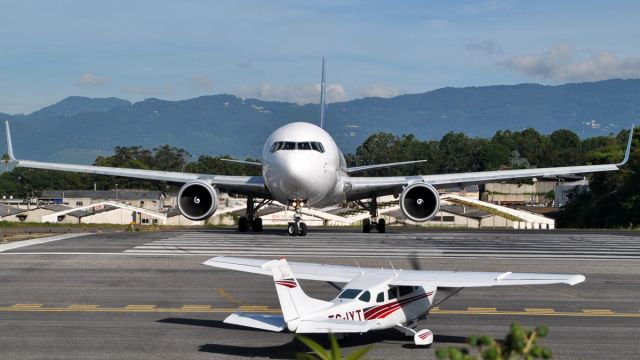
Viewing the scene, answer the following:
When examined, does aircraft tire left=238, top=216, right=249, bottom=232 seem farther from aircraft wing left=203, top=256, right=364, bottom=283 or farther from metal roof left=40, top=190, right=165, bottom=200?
metal roof left=40, top=190, right=165, bottom=200

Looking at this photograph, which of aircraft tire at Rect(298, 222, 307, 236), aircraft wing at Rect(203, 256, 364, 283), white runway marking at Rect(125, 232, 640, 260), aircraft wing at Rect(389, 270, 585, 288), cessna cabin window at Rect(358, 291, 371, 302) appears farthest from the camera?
aircraft tire at Rect(298, 222, 307, 236)

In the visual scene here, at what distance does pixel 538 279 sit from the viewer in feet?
59.7

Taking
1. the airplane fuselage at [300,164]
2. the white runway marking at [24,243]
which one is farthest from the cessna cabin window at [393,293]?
the airplane fuselage at [300,164]

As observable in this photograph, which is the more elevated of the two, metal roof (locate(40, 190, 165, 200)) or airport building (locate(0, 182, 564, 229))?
metal roof (locate(40, 190, 165, 200))

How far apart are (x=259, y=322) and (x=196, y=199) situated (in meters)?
28.0

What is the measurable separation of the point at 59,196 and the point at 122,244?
13883 centimetres

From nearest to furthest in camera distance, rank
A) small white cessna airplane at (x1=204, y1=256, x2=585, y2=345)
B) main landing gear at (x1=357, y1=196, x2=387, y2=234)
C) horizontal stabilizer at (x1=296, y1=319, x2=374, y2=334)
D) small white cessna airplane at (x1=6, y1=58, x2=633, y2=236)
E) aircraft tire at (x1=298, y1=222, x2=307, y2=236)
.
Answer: horizontal stabilizer at (x1=296, y1=319, x2=374, y2=334), small white cessna airplane at (x1=204, y1=256, x2=585, y2=345), small white cessna airplane at (x1=6, y1=58, x2=633, y2=236), aircraft tire at (x1=298, y1=222, x2=307, y2=236), main landing gear at (x1=357, y1=196, x2=387, y2=234)

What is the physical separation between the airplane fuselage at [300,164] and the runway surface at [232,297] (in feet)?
7.33

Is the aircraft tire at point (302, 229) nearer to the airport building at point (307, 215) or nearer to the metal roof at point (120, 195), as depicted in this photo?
the airport building at point (307, 215)

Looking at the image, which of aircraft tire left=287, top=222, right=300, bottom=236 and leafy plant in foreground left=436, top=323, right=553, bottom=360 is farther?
aircraft tire left=287, top=222, right=300, bottom=236

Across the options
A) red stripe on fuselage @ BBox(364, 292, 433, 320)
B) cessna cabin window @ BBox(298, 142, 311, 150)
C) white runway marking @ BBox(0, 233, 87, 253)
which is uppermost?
cessna cabin window @ BBox(298, 142, 311, 150)

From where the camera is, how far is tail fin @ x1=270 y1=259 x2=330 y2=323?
53.4 feet

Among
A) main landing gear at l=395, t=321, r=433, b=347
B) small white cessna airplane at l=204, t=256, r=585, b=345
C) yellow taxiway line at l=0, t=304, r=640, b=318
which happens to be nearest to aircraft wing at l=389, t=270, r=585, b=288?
small white cessna airplane at l=204, t=256, r=585, b=345

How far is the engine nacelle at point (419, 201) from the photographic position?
44.8 metres
